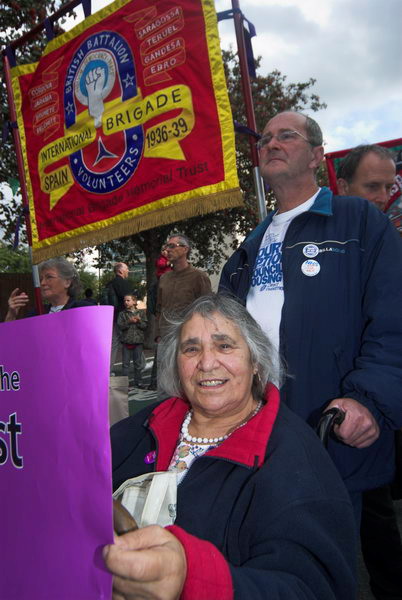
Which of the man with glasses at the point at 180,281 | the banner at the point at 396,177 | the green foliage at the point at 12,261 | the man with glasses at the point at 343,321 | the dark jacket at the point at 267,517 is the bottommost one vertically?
the dark jacket at the point at 267,517

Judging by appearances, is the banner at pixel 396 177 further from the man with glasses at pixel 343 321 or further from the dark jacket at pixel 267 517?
the dark jacket at pixel 267 517

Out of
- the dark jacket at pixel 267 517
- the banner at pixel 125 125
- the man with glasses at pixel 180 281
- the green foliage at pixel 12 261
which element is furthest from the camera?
the green foliage at pixel 12 261

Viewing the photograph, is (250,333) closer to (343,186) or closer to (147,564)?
(147,564)

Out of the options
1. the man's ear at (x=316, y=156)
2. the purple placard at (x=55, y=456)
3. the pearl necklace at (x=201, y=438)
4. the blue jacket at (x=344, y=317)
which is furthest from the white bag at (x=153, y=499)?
the man's ear at (x=316, y=156)

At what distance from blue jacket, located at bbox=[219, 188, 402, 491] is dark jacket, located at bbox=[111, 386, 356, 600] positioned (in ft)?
1.10

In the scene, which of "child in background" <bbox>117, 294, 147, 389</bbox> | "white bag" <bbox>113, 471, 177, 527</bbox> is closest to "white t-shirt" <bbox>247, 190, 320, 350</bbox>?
"white bag" <bbox>113, 471, 177, 527</bbox>

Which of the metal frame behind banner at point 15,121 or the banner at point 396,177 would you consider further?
the banner at point 396,177

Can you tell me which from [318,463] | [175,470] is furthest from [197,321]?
[318,463]

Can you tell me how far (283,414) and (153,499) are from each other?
0.45 m

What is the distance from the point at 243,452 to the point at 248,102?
220 cm

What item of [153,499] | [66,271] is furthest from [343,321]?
[66,271]

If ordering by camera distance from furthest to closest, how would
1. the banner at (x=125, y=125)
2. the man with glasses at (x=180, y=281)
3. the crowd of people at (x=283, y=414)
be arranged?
the man with glasses at (x=180, y=281)
the banner at (x=125, y=125)
the crowd of people at (x=283, y=414)

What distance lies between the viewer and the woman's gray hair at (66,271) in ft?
12.2

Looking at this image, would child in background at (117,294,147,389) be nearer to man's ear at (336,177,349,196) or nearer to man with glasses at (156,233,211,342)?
man with glasses at (156,233,211,342)
